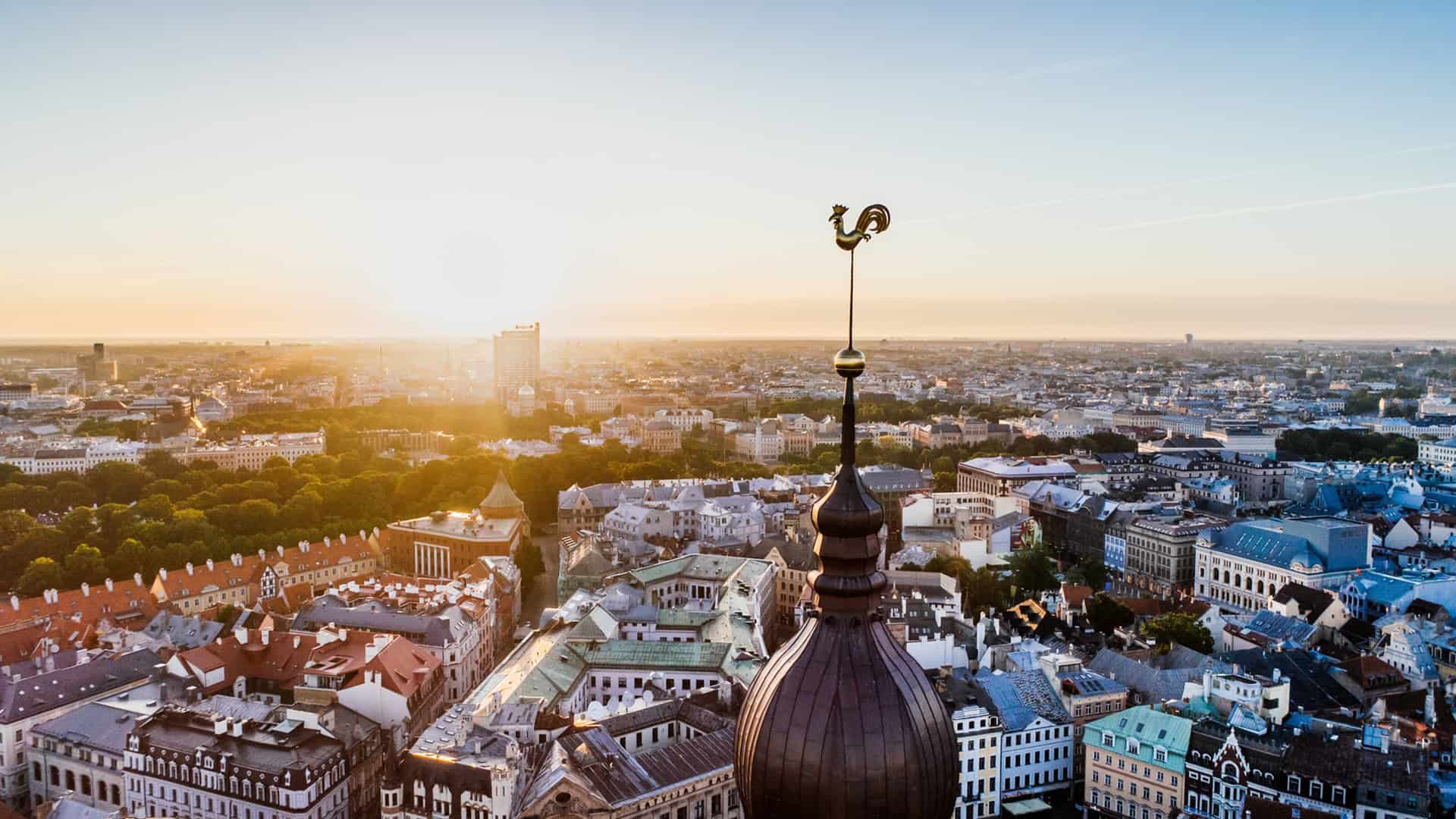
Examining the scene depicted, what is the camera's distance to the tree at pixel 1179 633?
40406 millimetres

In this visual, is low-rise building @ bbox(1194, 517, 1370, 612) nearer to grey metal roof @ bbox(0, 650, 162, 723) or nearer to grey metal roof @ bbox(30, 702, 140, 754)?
grey metal roof @ bbox(30, 702, 140, 754)

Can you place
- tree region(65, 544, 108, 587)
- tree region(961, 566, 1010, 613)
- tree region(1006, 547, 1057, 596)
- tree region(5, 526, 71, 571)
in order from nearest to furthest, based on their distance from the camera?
1. tree region(961, 566, 1010, 613)
2. tree region(65, 544, 108, 587)
3. tree region(1006, 547, 1057, 596)
4. tree region(5, 526, 71, 571)

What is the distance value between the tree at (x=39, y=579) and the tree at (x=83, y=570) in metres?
0.33

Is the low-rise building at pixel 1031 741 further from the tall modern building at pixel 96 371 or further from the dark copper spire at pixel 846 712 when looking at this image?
the tall modern building at pixel 96 371

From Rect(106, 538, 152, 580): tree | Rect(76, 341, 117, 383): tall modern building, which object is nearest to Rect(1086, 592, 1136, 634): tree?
Rect(106, 538, 152, 580): tree

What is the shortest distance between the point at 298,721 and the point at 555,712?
689 centimetres

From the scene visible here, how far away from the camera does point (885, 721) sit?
6.46 metres

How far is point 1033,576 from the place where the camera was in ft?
169

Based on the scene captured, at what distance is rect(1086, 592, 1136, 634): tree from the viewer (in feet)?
145

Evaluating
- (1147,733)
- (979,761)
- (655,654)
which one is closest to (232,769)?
(655,654)

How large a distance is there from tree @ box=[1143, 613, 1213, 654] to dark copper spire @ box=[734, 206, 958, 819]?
3670 centimetres

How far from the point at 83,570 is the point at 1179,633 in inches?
1860

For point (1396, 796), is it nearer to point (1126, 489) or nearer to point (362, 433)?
point (1126, 489)

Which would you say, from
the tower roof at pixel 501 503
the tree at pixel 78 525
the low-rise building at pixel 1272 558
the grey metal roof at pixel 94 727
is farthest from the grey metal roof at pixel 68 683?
the low-rise building at pixel 1272 558
